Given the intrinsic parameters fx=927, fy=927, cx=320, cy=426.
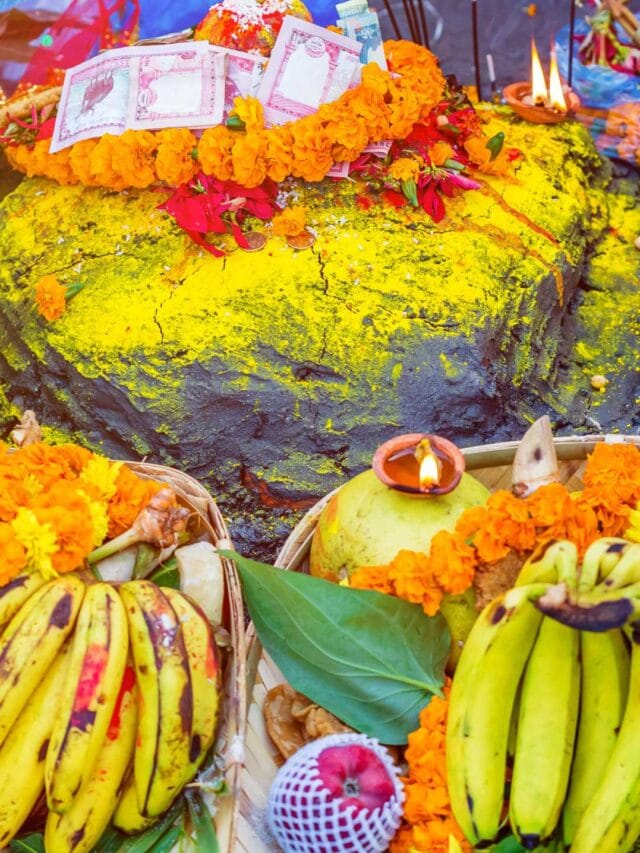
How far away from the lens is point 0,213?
3281mm

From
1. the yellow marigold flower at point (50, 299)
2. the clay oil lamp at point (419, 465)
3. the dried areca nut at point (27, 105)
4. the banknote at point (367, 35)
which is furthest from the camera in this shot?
the dried areca nut at point (27, 105)

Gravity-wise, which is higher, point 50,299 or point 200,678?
point 50,299

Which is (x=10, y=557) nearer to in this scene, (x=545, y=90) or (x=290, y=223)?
(x=290, y=223)

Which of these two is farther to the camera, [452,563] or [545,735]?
[452,563]

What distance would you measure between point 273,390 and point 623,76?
8.07 feet

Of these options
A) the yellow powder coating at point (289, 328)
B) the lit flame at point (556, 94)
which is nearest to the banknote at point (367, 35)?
the yellow powder coating at point (289, 328)

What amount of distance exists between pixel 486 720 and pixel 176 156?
2009 millimetres

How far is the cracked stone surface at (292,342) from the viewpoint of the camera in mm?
2662

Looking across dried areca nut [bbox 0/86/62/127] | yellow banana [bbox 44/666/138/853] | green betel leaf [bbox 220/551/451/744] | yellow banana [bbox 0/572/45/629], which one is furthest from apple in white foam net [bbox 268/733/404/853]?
dried areca nut [bbox 0/86/62/127]

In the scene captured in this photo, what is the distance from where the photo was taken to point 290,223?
2.87 metres

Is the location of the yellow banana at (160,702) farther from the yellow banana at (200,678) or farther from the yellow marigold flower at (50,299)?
the yellow marigold flower at (50,299)

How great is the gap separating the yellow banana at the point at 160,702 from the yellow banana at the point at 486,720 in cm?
46

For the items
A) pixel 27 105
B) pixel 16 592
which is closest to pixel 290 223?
pixel 27 105

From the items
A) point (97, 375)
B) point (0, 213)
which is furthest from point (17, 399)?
point (0, 213)
